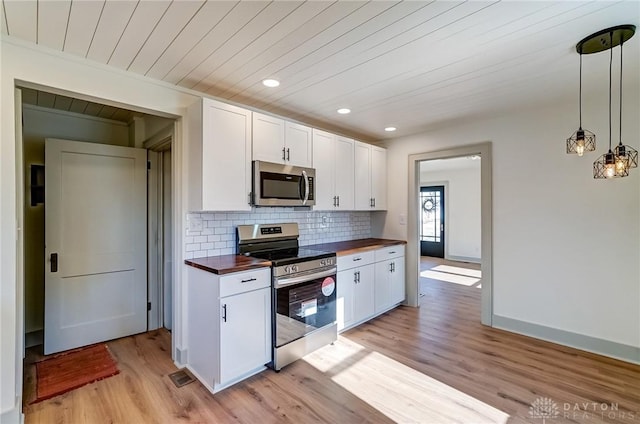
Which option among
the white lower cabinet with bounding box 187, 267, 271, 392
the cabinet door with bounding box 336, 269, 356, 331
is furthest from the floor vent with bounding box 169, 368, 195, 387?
the cabinet door with bounding box 336, 269, 356, 331

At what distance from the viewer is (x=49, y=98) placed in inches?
116

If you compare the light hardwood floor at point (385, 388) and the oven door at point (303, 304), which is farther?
the oven door at point (303, 304)

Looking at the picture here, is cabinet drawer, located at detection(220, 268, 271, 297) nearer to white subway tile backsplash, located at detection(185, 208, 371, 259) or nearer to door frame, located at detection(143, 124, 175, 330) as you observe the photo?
white subway tile backsplash, located at detection(185, 208, 371, 259)

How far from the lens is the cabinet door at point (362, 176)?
394 cm

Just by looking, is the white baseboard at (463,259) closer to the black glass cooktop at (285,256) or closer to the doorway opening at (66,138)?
the black glass cooktop at (285,256)

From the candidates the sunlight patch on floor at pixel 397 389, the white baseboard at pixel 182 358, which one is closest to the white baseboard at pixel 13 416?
the white baseboard at pixel 182 358

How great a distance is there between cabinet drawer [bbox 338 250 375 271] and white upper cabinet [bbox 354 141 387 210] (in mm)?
663

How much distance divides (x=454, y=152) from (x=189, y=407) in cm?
378

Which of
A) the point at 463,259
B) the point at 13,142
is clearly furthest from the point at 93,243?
the point at 463,259

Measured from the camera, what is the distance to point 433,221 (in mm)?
8664

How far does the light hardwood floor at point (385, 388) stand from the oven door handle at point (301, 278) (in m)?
0.73

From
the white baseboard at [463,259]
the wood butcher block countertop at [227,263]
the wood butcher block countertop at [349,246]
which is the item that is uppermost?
the wood butcher block countertop at [227,263]

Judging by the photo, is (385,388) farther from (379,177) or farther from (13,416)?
(379,177)

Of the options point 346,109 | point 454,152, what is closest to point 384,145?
point 454,152
